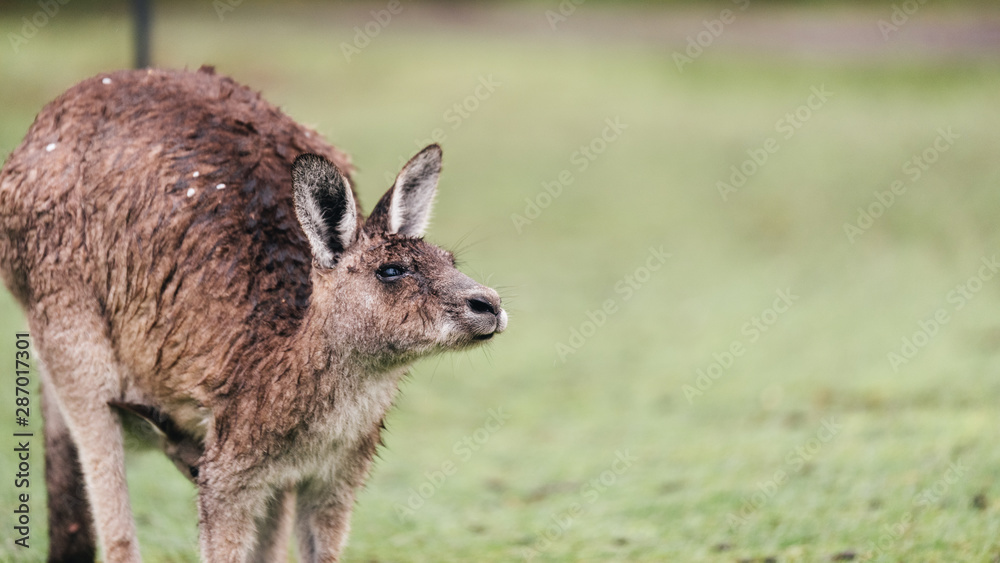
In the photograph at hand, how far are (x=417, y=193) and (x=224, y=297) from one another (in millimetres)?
911

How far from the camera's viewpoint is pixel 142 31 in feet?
34.4

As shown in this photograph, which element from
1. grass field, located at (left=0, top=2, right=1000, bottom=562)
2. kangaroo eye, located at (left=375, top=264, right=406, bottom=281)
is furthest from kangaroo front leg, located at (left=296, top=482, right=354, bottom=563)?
grass field, located at (left=0, top=2, right=1000, bottom=562)

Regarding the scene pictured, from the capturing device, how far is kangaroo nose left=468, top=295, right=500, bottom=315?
412 cm

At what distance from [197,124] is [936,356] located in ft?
22.0

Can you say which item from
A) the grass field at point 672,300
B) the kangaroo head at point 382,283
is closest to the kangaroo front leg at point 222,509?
the kangaroo head at point 382,283

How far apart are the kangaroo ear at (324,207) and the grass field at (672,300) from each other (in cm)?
166

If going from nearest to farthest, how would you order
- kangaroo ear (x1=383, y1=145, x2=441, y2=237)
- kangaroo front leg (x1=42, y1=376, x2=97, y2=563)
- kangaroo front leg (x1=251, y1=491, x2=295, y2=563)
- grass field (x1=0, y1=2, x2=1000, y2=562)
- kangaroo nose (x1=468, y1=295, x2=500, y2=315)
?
kangaroo nose (x1=468, y1=295, x2=500, y2=315)
kangaroo ear (x1=383, y1=145, x2=441, y2=237)
kangaroo front leg (x1=251, y1=491, x2=295, y2=563)
kangaroo front leg (x1=42, y1=376, x2=97, y2=563)
grass field (x1=0, y1=2, x2=1000, y2=562)

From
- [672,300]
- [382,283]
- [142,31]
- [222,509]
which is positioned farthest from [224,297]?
[672,300]

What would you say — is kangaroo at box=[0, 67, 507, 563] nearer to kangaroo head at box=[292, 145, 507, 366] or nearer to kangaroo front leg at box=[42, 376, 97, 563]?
kangaroo head at box=[292, 145, 507, 366]

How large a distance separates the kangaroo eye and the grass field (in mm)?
1659

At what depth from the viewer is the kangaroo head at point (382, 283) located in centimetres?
414

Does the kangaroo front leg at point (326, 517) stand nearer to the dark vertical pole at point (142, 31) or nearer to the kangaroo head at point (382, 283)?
the kangaroo head at point (382, 283)

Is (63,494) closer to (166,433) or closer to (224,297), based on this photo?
(166,433)

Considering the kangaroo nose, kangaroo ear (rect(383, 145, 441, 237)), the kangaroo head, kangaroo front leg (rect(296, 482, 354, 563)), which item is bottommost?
kangaroo front leg (rect(296, 482, 354, 563))
